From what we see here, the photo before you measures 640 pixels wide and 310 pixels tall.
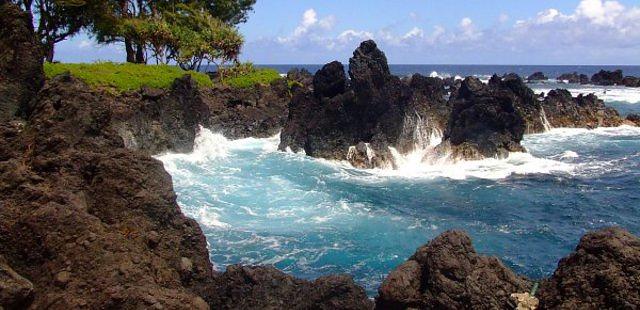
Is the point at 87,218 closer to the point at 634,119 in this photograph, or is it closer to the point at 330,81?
the point at 330,81

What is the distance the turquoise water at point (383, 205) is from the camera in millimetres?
15805

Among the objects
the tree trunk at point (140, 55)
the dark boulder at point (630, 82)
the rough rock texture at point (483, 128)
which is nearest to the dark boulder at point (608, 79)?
the dark boulder at point (630, 82)

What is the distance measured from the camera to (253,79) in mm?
43531

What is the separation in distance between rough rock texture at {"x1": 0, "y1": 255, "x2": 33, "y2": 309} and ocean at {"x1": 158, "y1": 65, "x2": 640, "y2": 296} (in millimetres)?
7980

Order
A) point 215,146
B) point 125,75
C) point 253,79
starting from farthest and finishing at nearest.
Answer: point 253,79, point 125,75, point 215,146

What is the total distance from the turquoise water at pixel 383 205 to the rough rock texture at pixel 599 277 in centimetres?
575

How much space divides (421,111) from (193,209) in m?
20.7

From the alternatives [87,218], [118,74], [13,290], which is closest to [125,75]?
[118,74]

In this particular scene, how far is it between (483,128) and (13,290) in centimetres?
2836

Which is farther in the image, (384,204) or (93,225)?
(384,204)

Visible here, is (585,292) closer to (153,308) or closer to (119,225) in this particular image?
(153,308)

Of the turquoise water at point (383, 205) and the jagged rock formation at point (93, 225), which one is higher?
the jagged rock formation at point (93, 225)

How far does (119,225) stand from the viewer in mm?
9148

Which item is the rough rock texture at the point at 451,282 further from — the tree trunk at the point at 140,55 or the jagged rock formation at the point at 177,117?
the tree trunk at the point at 140,55
